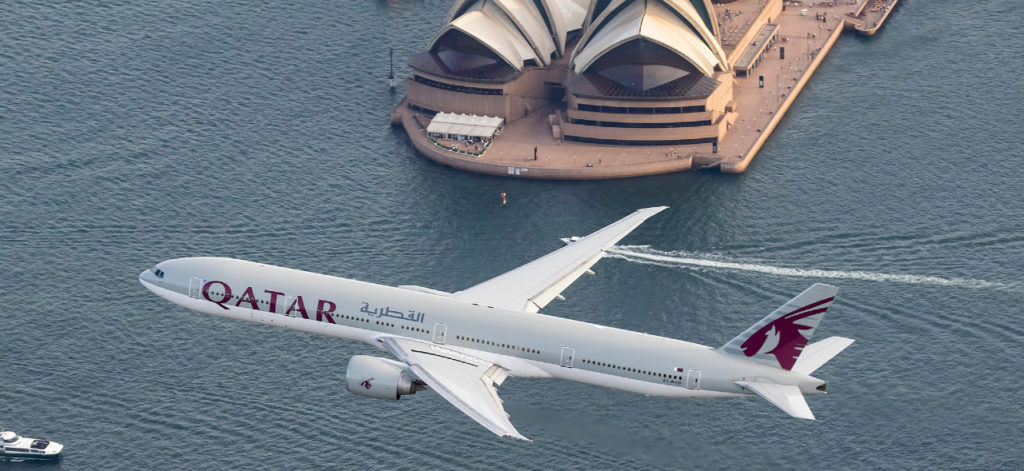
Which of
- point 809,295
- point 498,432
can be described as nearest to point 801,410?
point 809,295

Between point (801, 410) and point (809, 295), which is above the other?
point (809, 295)

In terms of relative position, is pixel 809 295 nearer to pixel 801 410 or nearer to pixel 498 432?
pixel 801 410

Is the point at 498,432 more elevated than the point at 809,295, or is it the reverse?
the point at 809,295
